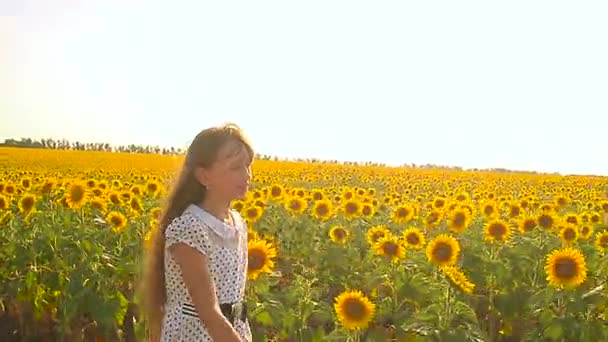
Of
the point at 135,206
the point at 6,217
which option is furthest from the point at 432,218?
the point at 6,217

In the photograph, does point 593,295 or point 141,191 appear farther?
point 141,191

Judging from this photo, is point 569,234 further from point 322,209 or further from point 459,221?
point 322,209

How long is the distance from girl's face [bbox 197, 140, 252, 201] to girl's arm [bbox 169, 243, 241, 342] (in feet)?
0.97

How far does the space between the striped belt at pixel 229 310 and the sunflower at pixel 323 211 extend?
5.34m

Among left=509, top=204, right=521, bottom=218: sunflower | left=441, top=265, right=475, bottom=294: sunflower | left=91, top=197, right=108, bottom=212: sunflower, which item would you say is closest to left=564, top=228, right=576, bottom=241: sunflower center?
left=509, top=204, right=521, bottom=218: sunflower

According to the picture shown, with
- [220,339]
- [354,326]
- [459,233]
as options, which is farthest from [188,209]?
[459,233]

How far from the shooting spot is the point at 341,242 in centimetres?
766

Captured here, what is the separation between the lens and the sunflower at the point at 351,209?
8945 millimetres

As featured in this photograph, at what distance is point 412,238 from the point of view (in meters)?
6.82

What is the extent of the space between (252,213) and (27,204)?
2075mm

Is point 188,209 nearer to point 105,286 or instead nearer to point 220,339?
point 220,339

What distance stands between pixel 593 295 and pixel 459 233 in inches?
86.0

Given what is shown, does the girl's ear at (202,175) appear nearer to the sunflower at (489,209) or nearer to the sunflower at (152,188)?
the sunflower at (489,209)

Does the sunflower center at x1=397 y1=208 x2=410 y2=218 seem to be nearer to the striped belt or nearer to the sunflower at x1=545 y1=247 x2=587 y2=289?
the sunflower at x1=545 y1=247 x2=587 y2=289
